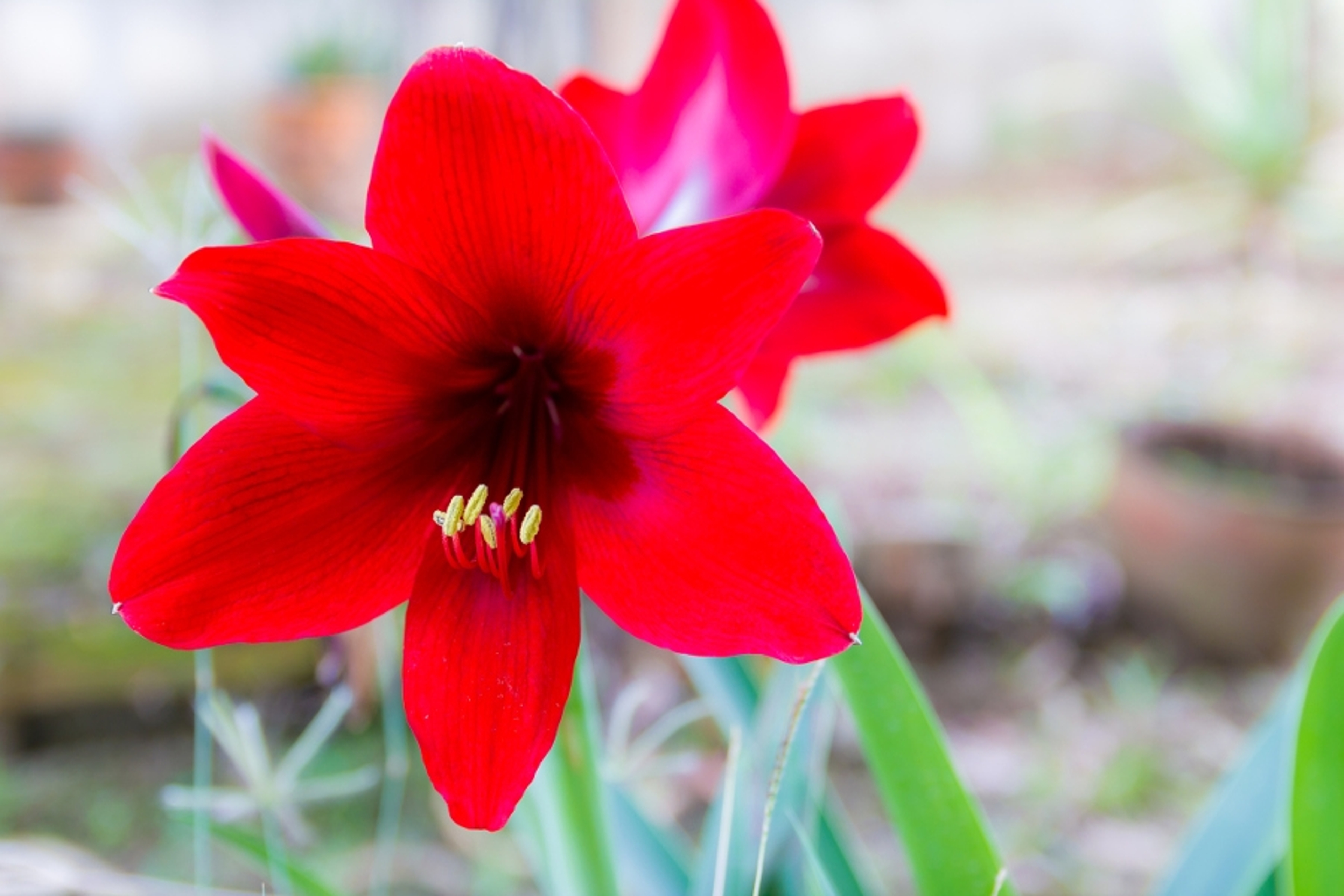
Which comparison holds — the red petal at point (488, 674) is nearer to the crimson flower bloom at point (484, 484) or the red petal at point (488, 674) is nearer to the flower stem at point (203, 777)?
the crimson flower bloom at point (484, 484)

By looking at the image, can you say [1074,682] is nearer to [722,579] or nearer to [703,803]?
[703,803]

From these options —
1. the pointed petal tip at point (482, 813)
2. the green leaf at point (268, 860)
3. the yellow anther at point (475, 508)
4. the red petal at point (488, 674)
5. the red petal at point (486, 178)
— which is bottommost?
the green leaf at point (268, 860)

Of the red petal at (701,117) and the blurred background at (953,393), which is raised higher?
the red petal at (701,117)

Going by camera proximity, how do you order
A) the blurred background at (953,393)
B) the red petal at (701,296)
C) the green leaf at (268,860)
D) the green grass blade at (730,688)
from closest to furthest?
the red petal at (701,296) < the green leaf at (268,860) < the green grass blade at (730,688) < the blurred background at (953,393)

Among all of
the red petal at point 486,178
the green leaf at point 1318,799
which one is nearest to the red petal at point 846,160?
the red petal at point 486,178

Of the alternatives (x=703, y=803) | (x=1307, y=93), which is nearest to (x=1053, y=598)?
(x=703, y=803)

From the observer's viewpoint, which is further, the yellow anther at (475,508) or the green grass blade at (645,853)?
the green grass blade at (645,853)

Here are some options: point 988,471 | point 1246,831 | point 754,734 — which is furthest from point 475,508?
point 988,471

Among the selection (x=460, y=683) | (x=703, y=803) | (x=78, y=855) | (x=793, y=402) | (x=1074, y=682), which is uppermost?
(x=460, y=683)
